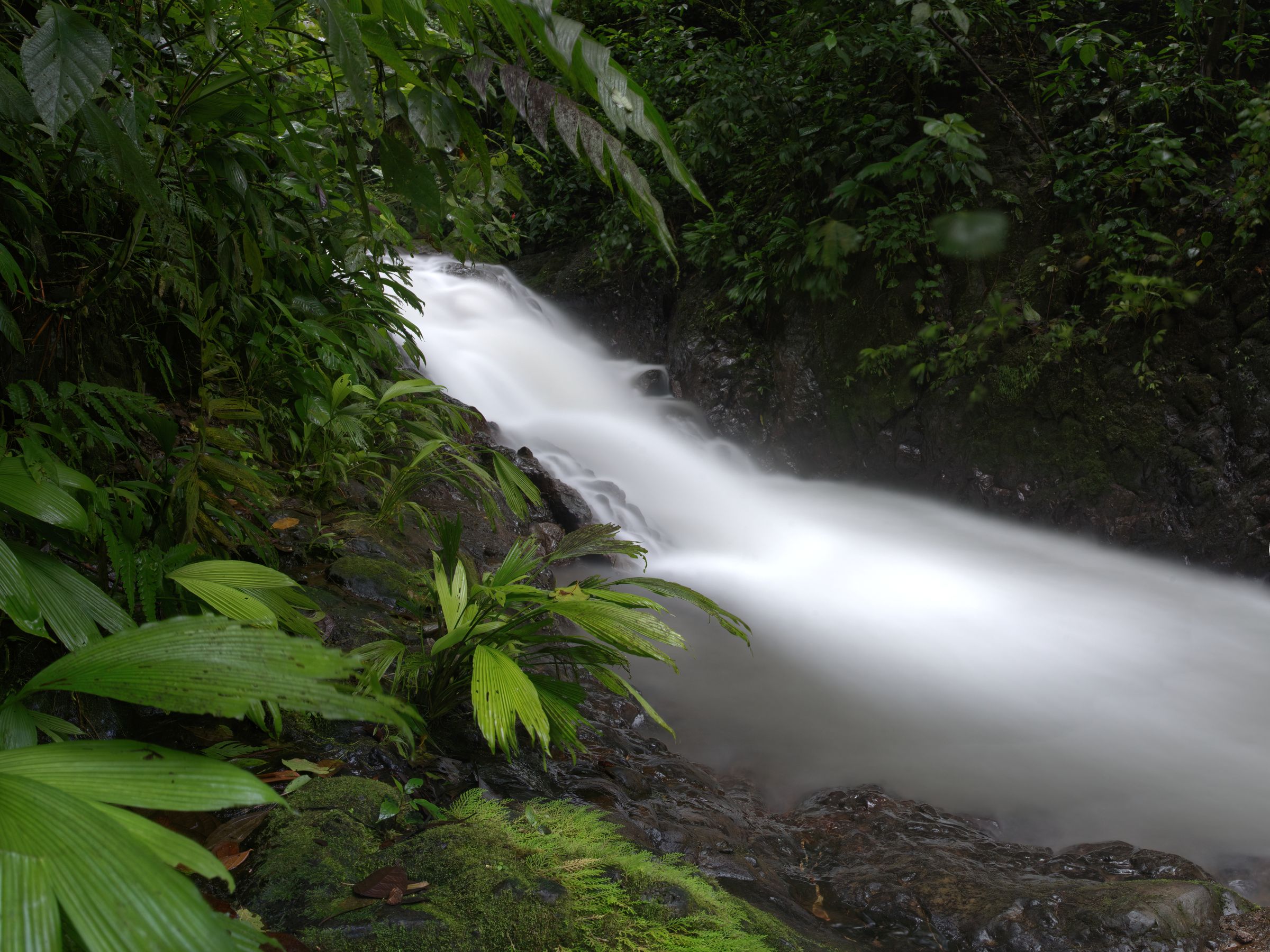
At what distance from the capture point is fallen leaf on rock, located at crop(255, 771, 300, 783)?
136cm

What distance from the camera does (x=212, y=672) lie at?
2.49 feet

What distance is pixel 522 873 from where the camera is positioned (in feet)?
3.91

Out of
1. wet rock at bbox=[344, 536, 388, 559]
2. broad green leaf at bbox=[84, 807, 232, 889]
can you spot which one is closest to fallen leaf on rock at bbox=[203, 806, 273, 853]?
broad green leaf at bbox=[84, 807, 232, 889]

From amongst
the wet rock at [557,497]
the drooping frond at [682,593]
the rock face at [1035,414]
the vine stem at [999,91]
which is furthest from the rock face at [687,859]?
the vine stem at [999,91]

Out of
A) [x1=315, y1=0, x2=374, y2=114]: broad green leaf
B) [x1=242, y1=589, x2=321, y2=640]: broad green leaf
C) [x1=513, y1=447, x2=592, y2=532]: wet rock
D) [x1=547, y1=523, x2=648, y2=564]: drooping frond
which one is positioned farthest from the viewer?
[x1=513, y1=447, x2=592, y2=532]: wet rock

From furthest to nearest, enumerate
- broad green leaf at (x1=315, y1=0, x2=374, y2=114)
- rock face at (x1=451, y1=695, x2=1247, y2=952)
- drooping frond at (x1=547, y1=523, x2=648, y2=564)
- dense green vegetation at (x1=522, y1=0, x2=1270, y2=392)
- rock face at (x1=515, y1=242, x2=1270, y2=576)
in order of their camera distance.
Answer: dense green vegetation at (x1=522, y1=0, x2=1270, y2=392) < rock face at (x1=515, y1=242, x2=1270, y2=576) < drooping frond at (x1=547, y1=523, x2=648, y2=564) < rock face at (x1=451, y1=695, x2=1247, y2=952) < broad green leaf at (x1=315, y1=0, x2=374, y2=114)

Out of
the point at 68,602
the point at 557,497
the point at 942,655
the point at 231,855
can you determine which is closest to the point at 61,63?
the point at 68,602

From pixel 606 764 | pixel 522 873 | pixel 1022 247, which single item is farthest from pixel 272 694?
pixel 1022 247

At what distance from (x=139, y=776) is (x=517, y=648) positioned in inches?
43.6

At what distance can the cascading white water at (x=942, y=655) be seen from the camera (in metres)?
2.85

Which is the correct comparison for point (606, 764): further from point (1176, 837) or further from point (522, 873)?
point (1176, 837)

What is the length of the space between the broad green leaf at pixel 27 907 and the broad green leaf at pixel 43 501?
818mm

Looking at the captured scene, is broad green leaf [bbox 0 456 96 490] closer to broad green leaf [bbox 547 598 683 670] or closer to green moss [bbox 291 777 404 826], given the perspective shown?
green moss [bbox 291 777 404 826]

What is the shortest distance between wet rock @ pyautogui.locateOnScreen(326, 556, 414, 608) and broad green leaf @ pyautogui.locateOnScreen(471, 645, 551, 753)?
0.84m
